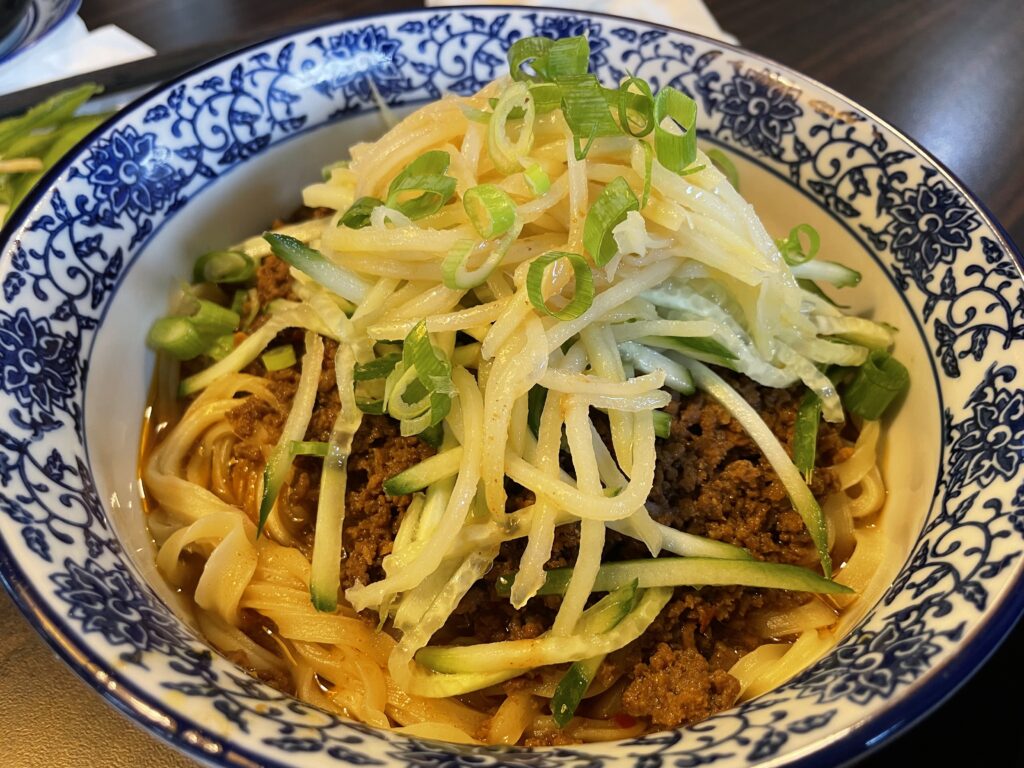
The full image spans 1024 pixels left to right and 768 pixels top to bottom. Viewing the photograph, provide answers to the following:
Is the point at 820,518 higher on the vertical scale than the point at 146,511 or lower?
lower

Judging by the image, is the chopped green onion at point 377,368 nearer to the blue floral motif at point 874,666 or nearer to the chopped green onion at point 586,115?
the chopped green onion at point 586,115

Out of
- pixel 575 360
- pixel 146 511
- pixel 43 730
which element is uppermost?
pixel 575 360

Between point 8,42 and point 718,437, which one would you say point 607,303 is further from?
point 8,42

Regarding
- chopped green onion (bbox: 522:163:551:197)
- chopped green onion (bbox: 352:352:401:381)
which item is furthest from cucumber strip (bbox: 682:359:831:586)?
chopped green onion (bbox: 352:352:401:381)

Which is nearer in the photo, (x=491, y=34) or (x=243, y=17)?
(x=491, y=34)

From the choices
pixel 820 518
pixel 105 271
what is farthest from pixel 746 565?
pixel 105 271

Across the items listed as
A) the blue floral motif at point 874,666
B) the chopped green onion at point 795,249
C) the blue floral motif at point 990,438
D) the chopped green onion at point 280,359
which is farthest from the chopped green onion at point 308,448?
the blue floral motif at point 990,438

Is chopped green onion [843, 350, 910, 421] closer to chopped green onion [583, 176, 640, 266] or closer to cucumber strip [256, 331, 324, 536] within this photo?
chopped green onion [583, 176, 640, 266]

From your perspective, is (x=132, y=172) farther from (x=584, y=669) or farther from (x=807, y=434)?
(x=807, y=434)
